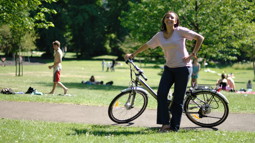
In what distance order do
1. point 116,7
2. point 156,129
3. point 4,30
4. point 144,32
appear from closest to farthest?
1. point 156,129
2. point 144,32
3. point 4,30
4. point 116,7

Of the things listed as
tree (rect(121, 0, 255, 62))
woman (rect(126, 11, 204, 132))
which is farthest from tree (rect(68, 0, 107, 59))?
woman (rect(126, 11, 204, 132))

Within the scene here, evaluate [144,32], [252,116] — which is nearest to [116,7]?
[144,32]

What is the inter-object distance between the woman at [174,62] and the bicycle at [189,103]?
0.46 metres

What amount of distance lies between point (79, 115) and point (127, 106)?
1.29 m

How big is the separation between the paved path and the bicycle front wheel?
152 millimetres

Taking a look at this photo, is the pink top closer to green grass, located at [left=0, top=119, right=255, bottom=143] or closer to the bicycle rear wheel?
the bicycle rear wheel

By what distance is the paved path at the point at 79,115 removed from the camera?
6938 mm

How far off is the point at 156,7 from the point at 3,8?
10.6 meters

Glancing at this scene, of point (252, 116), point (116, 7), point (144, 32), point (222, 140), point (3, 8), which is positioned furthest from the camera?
point (116, 7)

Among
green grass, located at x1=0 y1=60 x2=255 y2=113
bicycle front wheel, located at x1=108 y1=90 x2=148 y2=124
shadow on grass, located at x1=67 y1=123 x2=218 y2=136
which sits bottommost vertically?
green grass, located at x1=0 y1=60 x2=255 y2=113

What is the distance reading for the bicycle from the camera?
6.61 m

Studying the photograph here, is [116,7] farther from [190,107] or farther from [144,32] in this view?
[190,107]

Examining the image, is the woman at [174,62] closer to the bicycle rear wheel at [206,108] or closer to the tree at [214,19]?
the bicycle rear wheel at [206,108]

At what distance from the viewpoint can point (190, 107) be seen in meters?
6.69
